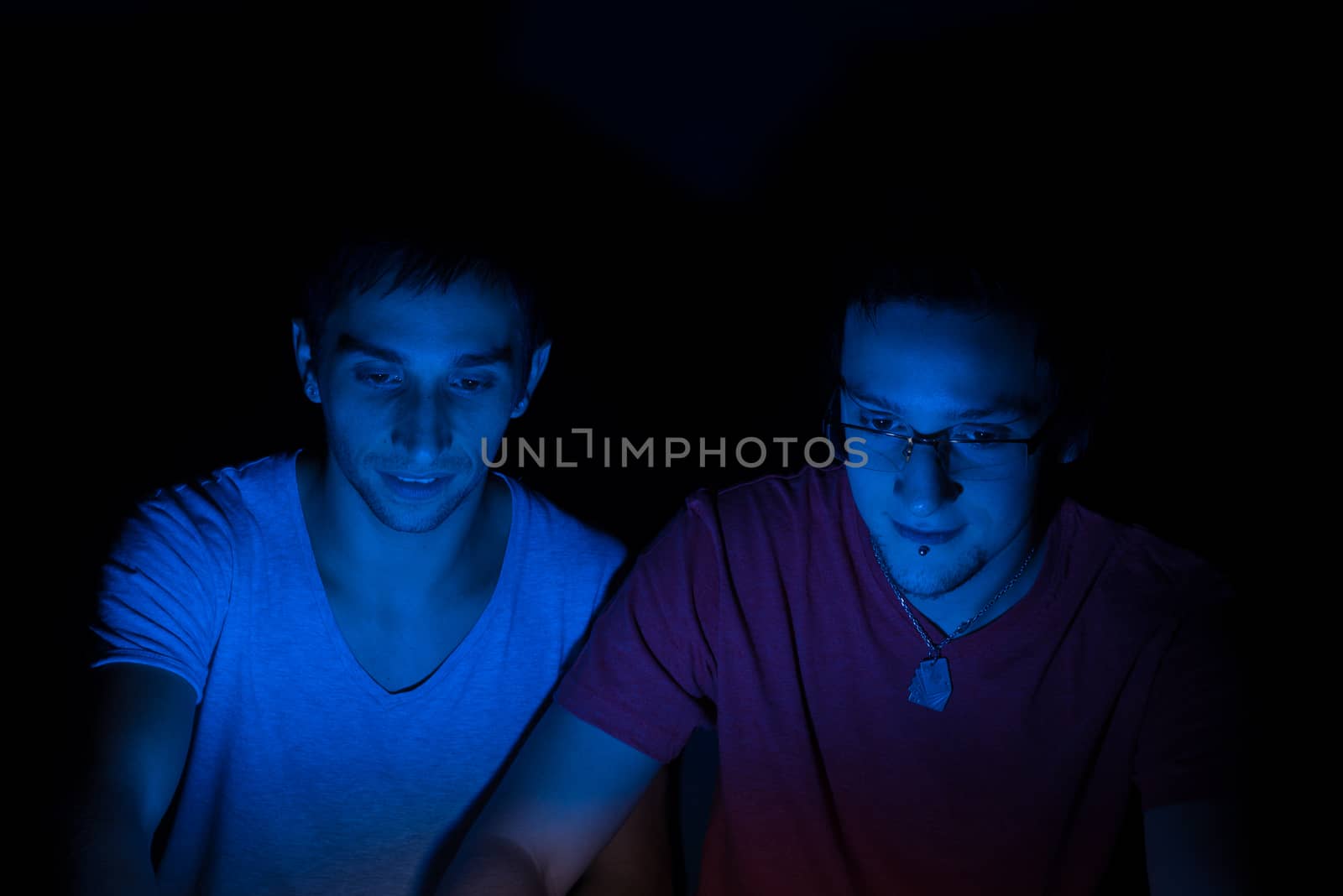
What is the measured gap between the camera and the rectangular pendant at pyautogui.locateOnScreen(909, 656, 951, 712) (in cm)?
156

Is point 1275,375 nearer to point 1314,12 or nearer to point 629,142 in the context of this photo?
point 1314,12

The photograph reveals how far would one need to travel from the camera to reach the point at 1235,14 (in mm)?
1646

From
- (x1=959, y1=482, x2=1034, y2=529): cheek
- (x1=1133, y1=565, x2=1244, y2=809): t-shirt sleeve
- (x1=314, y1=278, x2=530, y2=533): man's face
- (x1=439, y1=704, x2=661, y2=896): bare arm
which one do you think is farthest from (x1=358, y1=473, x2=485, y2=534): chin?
(x1=1133, y1=565, x2=1244, y2=809): t-shirt sleeve

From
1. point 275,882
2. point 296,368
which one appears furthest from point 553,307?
point 275,882

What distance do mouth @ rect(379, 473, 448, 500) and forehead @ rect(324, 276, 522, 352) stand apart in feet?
0.65

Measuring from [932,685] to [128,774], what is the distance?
1.17 m

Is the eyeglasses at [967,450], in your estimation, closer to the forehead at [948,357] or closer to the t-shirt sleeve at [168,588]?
the forehead at [948,357]

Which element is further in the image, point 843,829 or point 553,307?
point 553,307

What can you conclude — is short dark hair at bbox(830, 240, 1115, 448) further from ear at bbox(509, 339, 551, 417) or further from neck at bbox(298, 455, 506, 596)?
neck at bbox(298, 455, 506, 596)

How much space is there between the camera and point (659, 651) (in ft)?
5.31

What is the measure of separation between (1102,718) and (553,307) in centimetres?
109

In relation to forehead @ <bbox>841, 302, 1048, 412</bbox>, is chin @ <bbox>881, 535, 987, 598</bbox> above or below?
below

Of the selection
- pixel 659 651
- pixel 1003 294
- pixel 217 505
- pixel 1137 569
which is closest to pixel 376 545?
pixel 217 505

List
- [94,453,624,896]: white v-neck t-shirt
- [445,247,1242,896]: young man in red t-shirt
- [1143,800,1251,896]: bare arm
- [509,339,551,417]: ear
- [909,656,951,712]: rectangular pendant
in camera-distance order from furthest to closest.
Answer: [509,339,551,417]: ear, [94,453,624,896]: white v-neck t-shirt, [909,656,951,712]: rectangular pendant, [445,247,1242,896]: young man in red t-shirt, [1143,800,1251,896]: bare arm
